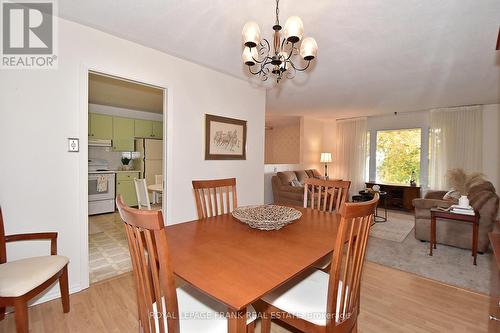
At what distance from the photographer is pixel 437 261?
9.31 feet

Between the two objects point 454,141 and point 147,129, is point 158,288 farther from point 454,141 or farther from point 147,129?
point 454,141

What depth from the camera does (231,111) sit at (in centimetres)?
334

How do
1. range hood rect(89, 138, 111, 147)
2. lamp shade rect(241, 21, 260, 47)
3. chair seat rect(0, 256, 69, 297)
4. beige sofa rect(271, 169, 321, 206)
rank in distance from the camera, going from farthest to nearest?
beige sofa rect(271, 169, 321, 206) < range hood rect(89, 138, 111, 147) < lamp shade rect(241, 21, 260, 47) < chair seat rect(0, 256, 69, 297)

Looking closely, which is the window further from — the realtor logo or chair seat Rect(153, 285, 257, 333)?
the realtor logo

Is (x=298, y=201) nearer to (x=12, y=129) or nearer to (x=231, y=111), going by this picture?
(x=231, y=111)

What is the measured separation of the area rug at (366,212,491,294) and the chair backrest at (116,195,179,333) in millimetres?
2724

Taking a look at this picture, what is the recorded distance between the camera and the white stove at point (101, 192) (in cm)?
462

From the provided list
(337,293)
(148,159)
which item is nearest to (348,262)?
(337,293)

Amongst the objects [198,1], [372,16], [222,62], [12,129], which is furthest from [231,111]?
[12,129]

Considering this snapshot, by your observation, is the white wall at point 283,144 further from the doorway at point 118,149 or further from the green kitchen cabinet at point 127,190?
the green kitchen cabinet at point 127,190

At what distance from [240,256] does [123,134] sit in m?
5.18

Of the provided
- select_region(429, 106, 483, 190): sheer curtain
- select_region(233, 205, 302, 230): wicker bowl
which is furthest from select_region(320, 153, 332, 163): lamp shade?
select_region(233, 205, 302, 230): wicker bowl

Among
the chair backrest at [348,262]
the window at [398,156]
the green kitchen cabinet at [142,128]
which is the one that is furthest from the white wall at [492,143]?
the green kitchen cabinet at [142,128]

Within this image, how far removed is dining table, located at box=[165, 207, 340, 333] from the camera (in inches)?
34.7
